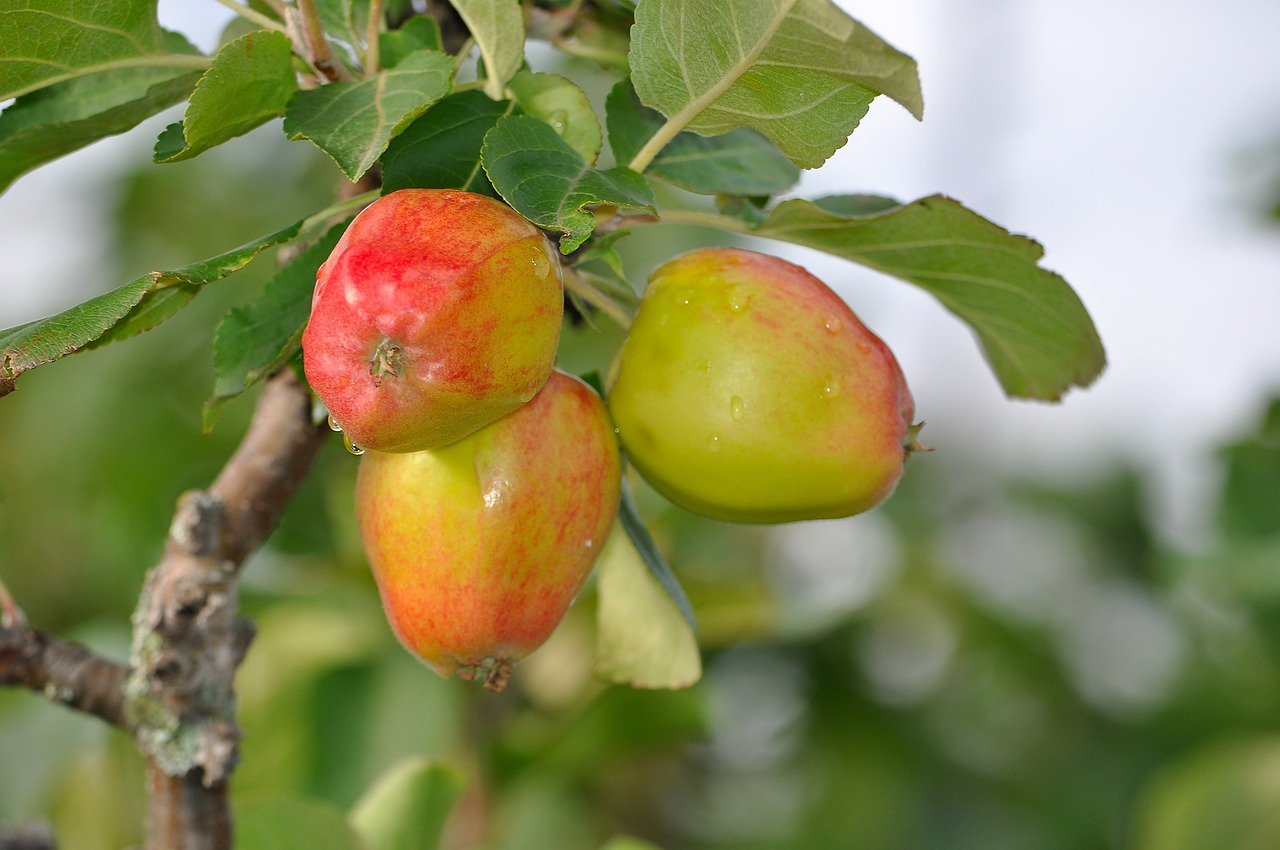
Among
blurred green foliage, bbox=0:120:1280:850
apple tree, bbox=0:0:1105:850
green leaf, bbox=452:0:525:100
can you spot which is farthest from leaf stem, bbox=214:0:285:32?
blurred green foliage, bbox=0:120:1280:850

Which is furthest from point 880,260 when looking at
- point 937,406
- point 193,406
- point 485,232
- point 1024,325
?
point 937,406

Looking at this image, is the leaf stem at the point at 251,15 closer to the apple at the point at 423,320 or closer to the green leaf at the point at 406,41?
the green leaf at the point at 406,41

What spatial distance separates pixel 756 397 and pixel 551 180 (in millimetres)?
152

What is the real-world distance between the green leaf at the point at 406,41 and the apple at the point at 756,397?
7.5 inches

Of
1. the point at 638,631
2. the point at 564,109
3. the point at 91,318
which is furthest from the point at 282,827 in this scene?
the point at 564,109

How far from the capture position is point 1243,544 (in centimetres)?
156

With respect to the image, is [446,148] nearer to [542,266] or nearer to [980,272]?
[542,266]

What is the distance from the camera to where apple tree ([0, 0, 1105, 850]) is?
0.50 m

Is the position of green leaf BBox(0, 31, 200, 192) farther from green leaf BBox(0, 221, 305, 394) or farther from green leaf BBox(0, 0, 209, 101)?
green leaf BBox(0, 221, 305, 394)

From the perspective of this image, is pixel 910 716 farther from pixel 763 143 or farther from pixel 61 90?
pixel 61 90

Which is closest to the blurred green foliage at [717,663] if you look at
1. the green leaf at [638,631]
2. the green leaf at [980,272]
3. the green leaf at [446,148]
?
the green leaf at [638,631]

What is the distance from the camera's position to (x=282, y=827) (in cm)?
75

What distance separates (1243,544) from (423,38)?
1.38 m

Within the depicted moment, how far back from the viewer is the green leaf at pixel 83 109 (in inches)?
25.6
